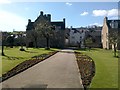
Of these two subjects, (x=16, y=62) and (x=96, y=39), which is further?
(x=96, y=39)

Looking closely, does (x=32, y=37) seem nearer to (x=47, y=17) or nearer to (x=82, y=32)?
(x=47, y=17)

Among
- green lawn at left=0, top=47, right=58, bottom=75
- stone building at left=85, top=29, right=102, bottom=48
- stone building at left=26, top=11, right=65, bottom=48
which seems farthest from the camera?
stone building at left=85, top=29, right=102, bottom=48

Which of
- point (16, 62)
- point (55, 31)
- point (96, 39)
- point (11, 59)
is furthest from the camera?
point (96, 39)

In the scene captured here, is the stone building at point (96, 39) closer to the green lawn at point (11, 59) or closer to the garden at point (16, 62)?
the green lawn at point (11, 59)

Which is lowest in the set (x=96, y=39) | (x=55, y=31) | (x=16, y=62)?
(x=16, y=62)

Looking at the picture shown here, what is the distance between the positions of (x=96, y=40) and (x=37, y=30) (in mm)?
38694

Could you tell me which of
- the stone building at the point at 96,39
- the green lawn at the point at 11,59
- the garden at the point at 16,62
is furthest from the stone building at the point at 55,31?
the garden at the point at 16,62

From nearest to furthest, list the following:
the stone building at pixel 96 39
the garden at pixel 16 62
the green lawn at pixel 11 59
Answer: the garden at pixel 16 62 < the green lawn at pixel 11 59 < the stone building at pixel 96 39

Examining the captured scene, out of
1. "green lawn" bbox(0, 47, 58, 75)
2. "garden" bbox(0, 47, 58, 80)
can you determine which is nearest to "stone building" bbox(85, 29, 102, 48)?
"green lawn" bbox(0, 47, 58, 75)

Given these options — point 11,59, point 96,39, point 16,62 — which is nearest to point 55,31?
point 96,39

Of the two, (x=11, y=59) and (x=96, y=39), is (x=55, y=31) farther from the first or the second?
(x=11, y=59)

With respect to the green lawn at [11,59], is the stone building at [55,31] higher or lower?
higher

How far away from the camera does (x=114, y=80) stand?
1441 cm

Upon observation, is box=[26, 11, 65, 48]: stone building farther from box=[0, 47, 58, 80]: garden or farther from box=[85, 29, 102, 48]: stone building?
box=[0, 47, 58, 80]: garden
